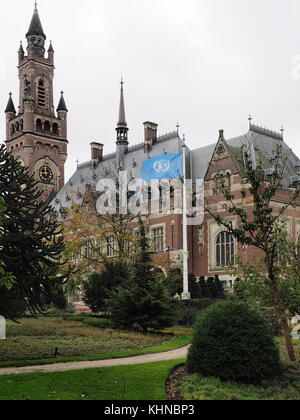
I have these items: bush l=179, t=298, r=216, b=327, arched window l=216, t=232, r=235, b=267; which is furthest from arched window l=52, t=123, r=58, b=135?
bush l=179, t=298, r=216, b=327

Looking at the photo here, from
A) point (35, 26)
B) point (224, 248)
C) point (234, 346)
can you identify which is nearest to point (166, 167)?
point (224, 248)

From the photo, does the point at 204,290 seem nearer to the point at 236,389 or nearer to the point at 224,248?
the point at 224,248

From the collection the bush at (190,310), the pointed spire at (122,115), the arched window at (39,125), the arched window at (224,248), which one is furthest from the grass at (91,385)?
the arched window at (39,125)

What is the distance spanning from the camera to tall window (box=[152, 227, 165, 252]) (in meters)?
52.2

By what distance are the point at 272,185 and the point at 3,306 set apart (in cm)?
982

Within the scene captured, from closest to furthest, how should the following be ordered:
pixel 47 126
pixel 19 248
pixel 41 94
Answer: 1. pixel 19 248
2. pixel 47 126
3. pixel 41 94

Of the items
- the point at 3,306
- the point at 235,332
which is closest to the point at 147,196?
the point at 3,306

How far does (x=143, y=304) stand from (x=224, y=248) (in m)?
23.2

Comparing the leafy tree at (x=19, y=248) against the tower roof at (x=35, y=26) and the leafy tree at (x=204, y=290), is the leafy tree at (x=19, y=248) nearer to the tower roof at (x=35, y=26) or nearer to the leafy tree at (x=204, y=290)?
the leafy tree at (x=204, y=290)

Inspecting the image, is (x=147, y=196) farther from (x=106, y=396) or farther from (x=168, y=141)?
(x=106, y=396)

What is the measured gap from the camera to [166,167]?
1873 inches

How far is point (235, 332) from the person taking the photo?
542 inches

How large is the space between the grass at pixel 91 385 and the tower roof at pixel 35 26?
6825 centimetres
